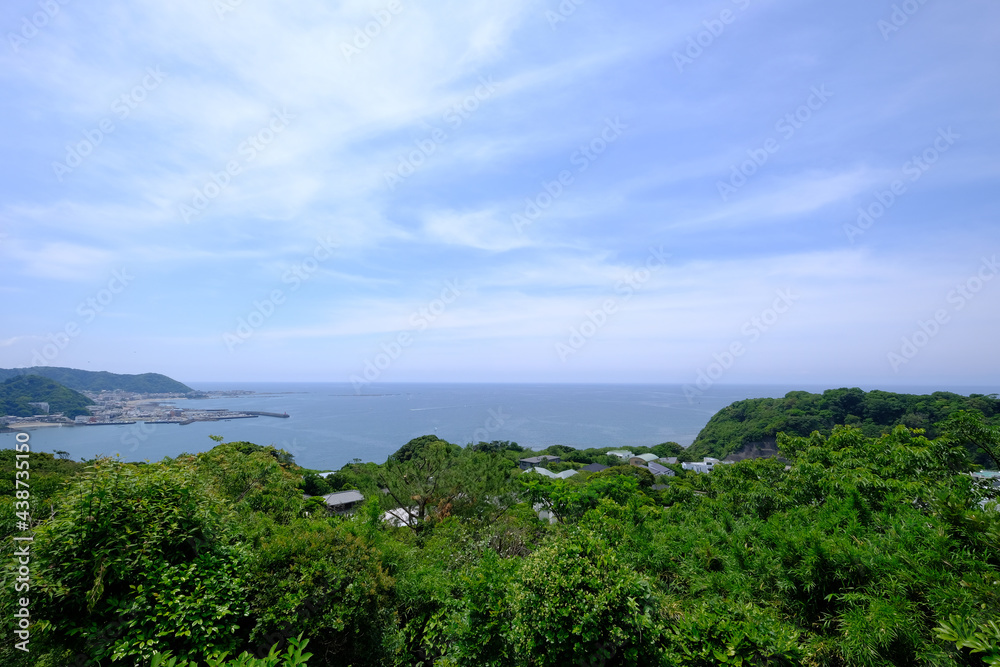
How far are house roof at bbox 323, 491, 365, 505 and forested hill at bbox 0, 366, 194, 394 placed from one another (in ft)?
129

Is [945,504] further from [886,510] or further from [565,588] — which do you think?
[565,588]

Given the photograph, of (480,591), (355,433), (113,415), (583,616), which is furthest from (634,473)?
(113,415)

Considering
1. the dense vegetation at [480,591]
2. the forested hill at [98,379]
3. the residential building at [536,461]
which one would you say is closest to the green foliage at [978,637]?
the dense vegetation at [480,591]

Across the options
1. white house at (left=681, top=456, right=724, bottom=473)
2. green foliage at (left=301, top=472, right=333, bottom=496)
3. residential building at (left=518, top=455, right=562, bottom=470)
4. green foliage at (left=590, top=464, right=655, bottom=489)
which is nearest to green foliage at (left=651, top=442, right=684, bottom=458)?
white house at (left=681, top=456, right=724, bottom=473)

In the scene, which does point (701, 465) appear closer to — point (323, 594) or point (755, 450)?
point (755, 450)

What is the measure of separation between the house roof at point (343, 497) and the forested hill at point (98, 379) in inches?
1549

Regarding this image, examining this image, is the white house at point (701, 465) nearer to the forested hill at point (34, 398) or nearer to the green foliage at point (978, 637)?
the green foliage at point (978, 637)

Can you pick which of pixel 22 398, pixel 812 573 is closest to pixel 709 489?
pixel 812 573

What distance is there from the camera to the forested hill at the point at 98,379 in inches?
1901

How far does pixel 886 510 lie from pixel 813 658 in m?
3.21

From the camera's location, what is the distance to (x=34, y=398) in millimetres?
31859

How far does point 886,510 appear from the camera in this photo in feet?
17.6

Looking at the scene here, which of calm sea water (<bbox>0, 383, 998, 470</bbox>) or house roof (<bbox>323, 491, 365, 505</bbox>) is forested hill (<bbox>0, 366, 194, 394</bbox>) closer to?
Answer: calm sea water (<bbox>0, 383, 998, 470</bbox>)

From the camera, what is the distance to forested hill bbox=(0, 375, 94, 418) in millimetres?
28688
